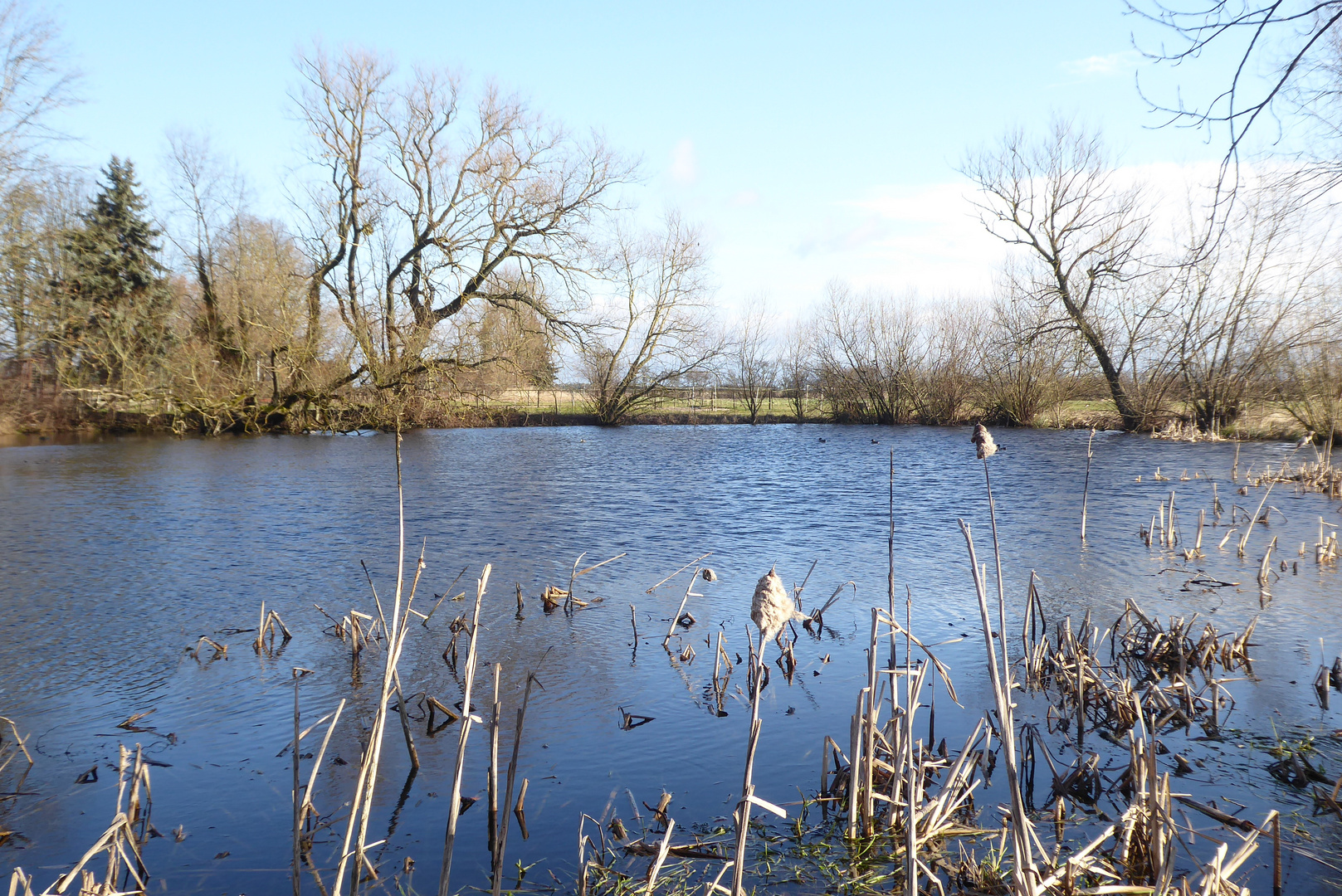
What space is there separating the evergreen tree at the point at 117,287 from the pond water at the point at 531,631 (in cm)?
1451

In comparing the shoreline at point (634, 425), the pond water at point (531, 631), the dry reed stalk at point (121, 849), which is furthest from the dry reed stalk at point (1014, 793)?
the shoreline at point (634, 425)

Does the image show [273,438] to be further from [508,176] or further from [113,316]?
[508,176]

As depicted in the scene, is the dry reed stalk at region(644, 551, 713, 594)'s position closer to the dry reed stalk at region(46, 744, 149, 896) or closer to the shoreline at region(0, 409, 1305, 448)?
the dry reed stalk at region(46, 744, 149, 896)

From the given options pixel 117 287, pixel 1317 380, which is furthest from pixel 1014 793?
pixel 117 287

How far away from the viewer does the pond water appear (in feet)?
13.8

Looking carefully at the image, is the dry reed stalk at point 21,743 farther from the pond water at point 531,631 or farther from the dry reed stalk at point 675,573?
the dry reed stalk at point 675,573

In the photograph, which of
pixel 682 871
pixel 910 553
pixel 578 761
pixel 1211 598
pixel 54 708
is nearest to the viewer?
pixel 682 871

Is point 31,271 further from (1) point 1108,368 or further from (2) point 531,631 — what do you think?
(1) point 1108,368

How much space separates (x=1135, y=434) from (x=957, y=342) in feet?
32.5

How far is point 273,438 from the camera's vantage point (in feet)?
98.6

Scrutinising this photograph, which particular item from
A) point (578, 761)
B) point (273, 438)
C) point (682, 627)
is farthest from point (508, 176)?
point (578, 761)

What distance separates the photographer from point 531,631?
289 inches

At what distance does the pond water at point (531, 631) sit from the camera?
13.8 ft

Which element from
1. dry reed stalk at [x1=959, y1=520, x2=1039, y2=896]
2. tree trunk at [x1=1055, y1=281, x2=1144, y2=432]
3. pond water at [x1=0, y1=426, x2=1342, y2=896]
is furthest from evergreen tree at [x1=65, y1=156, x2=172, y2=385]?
tree trunk at [x1=1055, y1=281, x2=1144, y2=432]
